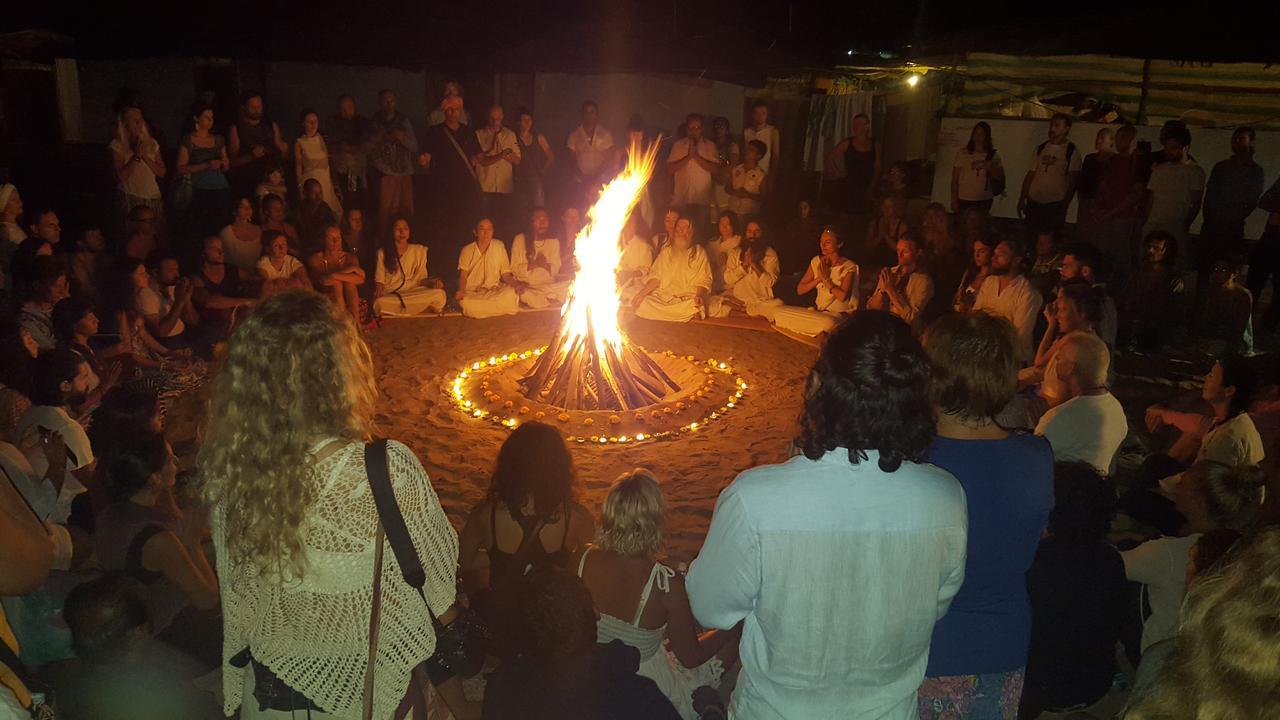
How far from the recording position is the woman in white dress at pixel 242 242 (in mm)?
11031

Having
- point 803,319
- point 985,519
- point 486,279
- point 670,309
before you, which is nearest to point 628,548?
point 985,519

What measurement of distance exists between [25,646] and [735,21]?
1377cm

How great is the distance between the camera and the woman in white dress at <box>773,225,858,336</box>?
37.7ft

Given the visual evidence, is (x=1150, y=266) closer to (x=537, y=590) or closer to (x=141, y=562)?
(x=537, y=590)

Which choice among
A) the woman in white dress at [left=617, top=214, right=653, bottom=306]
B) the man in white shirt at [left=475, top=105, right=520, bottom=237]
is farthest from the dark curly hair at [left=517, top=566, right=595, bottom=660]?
the man in white shirt at [left=475, top=105, right=520, bottom=237]

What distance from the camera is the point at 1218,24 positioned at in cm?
1312

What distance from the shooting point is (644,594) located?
4.03m

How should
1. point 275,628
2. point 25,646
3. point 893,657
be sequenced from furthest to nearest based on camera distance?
point 25,646 < point 275,628 < point 893,657

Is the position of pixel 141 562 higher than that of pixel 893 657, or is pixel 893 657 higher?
pixel 893 657

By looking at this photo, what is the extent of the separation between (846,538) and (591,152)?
473 inches

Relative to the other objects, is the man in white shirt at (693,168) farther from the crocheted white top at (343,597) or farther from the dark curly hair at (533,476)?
the crocheted white top at (343,597)

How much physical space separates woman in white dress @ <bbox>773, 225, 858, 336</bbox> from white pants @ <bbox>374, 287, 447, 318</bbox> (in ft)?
14.7

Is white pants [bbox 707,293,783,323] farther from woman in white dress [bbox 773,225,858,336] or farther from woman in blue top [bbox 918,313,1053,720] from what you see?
woman in blue top [bbox 918,313,1053,720]

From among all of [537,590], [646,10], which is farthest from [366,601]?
[646,10]
